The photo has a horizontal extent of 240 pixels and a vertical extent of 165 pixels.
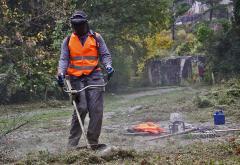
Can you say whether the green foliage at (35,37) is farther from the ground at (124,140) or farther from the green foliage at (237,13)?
the green foliage at (237,13)

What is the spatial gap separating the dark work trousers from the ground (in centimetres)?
39

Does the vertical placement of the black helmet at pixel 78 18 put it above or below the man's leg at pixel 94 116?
above

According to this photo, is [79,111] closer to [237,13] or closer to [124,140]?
[124,140]

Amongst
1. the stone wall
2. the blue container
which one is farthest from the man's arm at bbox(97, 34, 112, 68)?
the stone wall

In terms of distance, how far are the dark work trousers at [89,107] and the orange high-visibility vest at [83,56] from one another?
11cm

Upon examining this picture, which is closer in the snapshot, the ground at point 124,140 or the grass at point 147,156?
the grass at point 147,156

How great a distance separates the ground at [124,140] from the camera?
643cm

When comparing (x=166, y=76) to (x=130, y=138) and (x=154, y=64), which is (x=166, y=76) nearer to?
(x=154, y=64)

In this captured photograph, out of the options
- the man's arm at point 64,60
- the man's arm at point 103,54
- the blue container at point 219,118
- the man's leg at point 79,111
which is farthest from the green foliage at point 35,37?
the man's leg at point 79,111

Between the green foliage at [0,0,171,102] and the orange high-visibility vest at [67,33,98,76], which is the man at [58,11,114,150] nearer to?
the orange high-visibility vest at [67,33,98,76]

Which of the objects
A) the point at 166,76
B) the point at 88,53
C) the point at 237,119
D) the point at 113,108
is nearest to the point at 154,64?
the point at 166,76

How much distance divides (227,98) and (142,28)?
11934 millimetres

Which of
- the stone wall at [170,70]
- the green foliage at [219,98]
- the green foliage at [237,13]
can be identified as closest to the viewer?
the green foliage at [219,98]

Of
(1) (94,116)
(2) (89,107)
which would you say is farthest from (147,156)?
(2) (89,107)
